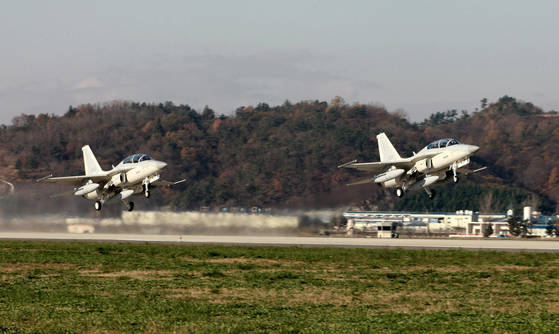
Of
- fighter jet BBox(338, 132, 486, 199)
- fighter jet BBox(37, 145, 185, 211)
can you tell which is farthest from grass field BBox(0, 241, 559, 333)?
fighter jet BBox(37, 145, 185, 211)

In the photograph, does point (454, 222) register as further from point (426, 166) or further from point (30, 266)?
point (30, 266)

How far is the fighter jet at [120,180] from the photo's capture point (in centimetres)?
6291

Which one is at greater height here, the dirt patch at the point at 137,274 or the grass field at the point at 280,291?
the dirt patch at the point at 137,274

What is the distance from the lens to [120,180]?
65688mm

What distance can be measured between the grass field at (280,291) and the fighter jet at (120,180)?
18.1 metres

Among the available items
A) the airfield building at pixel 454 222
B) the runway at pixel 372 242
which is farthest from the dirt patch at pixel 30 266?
the airfield building at pixel 454 222

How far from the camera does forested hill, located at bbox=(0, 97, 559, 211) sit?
12812 centimetres

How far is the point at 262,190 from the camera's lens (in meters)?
122

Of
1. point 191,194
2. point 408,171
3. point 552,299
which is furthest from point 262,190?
point 552,299

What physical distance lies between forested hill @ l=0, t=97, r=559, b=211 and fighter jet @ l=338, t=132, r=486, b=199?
151 feet

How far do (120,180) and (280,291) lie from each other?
40477 millimetres

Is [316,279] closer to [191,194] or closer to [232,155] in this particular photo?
[191,194]

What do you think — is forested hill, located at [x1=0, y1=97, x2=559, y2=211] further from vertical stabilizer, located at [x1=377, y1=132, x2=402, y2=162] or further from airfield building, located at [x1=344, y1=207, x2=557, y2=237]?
vertical stabilizer, located at [x1=377, y1=132, x2=402, y2=162]

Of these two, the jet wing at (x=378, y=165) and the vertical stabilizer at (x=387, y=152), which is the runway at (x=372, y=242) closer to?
the jet wing at (x=378, y=165)
